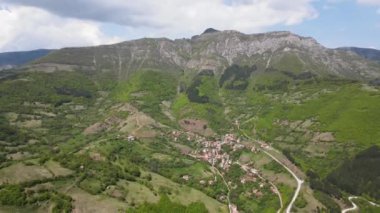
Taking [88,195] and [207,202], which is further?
[207,202]

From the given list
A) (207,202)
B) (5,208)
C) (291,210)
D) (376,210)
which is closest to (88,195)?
(5,208)

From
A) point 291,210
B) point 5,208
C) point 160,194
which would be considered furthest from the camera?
point 291,210

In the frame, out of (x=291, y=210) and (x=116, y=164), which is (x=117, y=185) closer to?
(x=116, y=164)

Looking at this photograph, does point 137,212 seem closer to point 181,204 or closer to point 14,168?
point 181,204

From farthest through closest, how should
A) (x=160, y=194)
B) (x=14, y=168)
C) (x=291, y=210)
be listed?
(x=291, y=210)
(x=160, y=194)
(x=14, y=168)

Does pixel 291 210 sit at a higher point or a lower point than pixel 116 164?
lower

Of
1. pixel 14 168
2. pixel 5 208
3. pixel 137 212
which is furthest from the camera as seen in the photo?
pixel 14 168

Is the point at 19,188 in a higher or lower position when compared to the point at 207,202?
higher

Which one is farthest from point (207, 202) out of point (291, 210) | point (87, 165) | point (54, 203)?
point (54, 203)

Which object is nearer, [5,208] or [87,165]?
[5,208]
